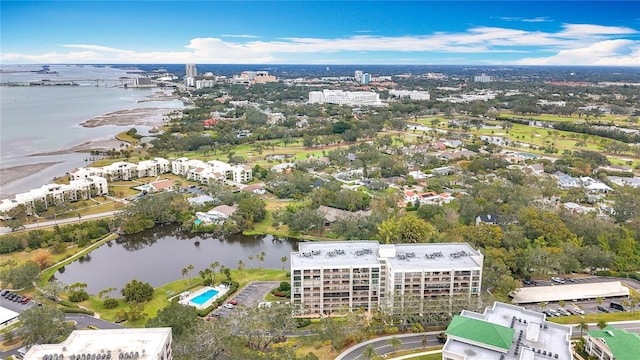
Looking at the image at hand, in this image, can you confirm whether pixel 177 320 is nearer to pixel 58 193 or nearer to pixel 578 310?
pixel 578 310

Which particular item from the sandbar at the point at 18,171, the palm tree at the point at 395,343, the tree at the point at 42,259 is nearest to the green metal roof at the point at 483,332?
the palm tree at the point at 395,343

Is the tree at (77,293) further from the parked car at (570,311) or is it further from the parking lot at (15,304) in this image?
the parked car at (570,311)

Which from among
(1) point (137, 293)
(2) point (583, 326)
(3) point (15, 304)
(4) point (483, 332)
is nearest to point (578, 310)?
(2) point (583, 326)

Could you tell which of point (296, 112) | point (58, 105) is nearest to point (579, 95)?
point (296, 112)

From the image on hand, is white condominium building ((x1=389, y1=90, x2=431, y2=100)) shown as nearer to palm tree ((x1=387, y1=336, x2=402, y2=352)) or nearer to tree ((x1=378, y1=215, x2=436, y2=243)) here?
tree ((x1=378, y1=215, x2=436, y2=243))

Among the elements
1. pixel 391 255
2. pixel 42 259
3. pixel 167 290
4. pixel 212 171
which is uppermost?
pixel 212 171

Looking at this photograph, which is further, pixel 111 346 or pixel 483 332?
pixel 483 332

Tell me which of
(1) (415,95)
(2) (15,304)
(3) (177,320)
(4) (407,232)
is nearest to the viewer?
(3) (177,320)

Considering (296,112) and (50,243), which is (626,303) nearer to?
(50,243)

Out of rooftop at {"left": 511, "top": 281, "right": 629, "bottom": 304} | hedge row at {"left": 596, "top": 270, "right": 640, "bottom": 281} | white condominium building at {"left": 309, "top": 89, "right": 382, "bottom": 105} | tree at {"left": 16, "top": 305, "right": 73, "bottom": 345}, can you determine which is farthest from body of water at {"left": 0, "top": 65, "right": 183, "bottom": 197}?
hedge row at {"left": 596, "top": 270, "right": 640, "bottom": 281}
